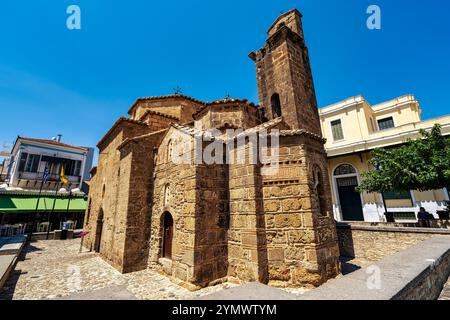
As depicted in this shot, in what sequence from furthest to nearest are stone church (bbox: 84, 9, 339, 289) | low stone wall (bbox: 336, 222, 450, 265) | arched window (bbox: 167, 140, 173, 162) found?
low stone wall (bbox: 336, 222, 450, 265), arched window (bbox: 167, 140, 173, 162), stone church (bbox: 84, 9, 339, 289)

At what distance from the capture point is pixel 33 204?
15.8 metres

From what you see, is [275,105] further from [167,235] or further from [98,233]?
[98,233]

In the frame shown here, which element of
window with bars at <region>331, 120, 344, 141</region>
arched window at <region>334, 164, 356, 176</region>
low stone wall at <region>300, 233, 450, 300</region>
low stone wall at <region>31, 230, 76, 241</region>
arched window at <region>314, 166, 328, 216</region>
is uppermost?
window with bars at <region>331, 120, 344, 141</region>

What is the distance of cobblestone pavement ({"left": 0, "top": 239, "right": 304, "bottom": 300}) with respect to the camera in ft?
17.2

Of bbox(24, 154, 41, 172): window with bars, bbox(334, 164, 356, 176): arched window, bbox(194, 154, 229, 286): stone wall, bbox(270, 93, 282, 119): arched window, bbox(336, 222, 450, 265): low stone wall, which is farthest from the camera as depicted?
bbox(24, 154, 41, 172): window with bars

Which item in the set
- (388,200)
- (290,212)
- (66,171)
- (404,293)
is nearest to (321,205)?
(290,212)

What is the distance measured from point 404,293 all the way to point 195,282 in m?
4.17

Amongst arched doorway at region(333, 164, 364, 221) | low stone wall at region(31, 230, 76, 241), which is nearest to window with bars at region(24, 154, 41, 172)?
low stone wall at region(31, 230, 76, 241)

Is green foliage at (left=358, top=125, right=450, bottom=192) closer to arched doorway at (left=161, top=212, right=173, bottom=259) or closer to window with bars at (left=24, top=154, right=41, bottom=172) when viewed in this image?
arched doorway at (left=161, top=212, right=173, bottom=259)

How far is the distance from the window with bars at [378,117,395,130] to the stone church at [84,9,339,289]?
38.2 ft

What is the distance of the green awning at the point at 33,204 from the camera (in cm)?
1442

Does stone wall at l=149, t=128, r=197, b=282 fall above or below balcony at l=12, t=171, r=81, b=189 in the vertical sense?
below

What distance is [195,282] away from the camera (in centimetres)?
520

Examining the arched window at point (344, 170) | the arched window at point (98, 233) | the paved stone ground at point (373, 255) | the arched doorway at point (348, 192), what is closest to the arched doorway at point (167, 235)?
the arched window at point (98, 233)
